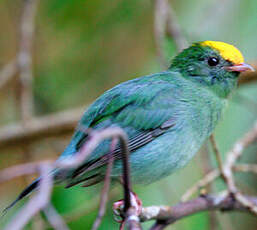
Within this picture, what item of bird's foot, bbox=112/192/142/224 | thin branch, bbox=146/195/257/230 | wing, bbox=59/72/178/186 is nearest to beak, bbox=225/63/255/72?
wing, bbox=59/72/178/186

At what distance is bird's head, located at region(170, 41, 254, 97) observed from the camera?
3785 millimetres

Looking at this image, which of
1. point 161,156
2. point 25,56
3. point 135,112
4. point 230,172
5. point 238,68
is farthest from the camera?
point 25,56

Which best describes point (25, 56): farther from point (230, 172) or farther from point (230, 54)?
point (230, 172)

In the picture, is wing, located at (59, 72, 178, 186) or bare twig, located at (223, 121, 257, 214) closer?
wing, located at (59, 72, 178, 186)

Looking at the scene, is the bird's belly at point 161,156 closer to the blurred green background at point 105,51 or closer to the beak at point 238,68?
the beak at point 238,68

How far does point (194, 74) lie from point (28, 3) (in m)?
2.08

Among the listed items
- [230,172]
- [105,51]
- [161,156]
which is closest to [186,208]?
[161,156]

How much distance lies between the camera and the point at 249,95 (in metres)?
6.81

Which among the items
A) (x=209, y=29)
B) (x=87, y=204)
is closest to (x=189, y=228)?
(x=87, y=204)

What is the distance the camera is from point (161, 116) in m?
3.54

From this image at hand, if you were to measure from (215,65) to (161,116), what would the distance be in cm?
73

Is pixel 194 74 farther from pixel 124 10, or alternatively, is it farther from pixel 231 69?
pixel 124 10

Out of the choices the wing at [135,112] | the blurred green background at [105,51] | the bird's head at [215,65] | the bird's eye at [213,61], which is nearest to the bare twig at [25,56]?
the blurred green background at [105,51]

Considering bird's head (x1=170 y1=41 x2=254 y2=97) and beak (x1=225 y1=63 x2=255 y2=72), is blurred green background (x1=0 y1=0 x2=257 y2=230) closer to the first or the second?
bird's head (x1=170 y1=41 x2=254 y2=97)
